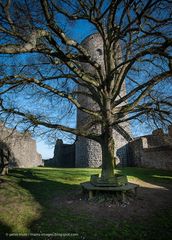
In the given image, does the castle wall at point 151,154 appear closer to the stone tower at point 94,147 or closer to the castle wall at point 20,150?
the stone tower at point 94,147

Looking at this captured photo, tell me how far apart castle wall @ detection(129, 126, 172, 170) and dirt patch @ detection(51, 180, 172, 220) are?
6441 mm

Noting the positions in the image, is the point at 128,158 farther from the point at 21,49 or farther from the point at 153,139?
→ the point at 21,49

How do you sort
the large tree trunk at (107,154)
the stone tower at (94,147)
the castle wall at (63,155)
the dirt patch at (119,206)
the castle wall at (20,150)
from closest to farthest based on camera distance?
the dirt patch at (119,206) < the large tree trunk at (107,154) < the castle wall at (20,150) < the stone tower at (94,147) < the castle wall at (63,155)

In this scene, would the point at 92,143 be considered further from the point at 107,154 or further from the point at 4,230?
the point at 4,230

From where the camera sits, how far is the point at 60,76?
7.17m

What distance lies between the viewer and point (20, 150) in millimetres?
18594

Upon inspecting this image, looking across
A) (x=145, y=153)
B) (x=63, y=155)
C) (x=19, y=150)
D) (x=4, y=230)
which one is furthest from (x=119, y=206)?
(x=63, y=155)

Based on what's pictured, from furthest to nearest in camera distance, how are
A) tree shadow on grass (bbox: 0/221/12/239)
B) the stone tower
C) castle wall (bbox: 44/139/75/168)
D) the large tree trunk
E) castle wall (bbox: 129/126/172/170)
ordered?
castle wall (bbox: 44/139/75/168), the stone tower, castle wall (bbox: 129/126/172/170), the large tree trunk, tree shadow on grass (bbox: 0/221/12/239)

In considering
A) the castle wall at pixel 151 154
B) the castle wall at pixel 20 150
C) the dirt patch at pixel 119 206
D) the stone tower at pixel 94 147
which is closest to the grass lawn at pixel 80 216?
the dirt patch at pixel 119 206

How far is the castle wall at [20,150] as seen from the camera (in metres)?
Result: 15.8

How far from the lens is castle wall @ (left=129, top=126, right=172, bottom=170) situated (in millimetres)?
13743

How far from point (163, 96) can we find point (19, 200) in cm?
636

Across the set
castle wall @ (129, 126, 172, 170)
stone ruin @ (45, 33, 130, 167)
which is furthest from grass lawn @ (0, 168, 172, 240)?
stone ruin @ (45, 33, 130, 167)

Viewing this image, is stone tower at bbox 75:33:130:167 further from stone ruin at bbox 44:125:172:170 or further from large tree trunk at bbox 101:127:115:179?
large tree trunk at bbox 101:127:115:179
